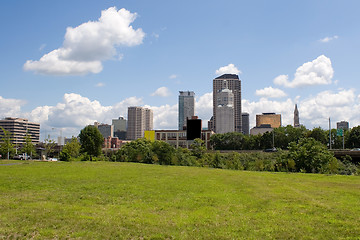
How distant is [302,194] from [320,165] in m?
27.1

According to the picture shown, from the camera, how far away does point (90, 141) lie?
70312 millimetres

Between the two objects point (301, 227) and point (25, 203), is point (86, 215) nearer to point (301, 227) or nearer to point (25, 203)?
point (25, 203)

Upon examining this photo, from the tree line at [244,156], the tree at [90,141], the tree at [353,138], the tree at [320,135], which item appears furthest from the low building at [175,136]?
the tree at [90,141]

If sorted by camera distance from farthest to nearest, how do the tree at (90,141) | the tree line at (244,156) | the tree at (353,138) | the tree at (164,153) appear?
the tree at (353,138), the tree at (90,141), the tree at (164,153), the tree line at (244,156)

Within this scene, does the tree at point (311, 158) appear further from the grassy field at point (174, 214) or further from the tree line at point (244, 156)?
the grassy field at point (174, 214)

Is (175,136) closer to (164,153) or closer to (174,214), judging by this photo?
(164,153)

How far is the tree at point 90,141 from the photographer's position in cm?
7044

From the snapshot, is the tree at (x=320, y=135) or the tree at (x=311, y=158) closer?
the tree at (x=311, y=158)

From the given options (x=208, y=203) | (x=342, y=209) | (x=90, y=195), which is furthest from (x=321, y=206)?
(x=90, y=195)

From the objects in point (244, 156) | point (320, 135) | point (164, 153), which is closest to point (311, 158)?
point (164, 153)

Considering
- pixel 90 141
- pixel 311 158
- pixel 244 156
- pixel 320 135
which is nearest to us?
pixel 311 158

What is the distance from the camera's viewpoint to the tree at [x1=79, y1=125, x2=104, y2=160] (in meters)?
70.4

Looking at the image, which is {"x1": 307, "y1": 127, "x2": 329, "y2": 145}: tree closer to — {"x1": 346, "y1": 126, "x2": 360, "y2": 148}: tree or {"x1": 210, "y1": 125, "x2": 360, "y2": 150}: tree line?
{"x1": 210, "y1": 125, "x2": 360, "y2": 150}: tree line

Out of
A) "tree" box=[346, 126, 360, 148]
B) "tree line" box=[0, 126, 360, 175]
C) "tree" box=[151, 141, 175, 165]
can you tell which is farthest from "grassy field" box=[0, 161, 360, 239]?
"tree" box=[346, 126, 360, 148]
